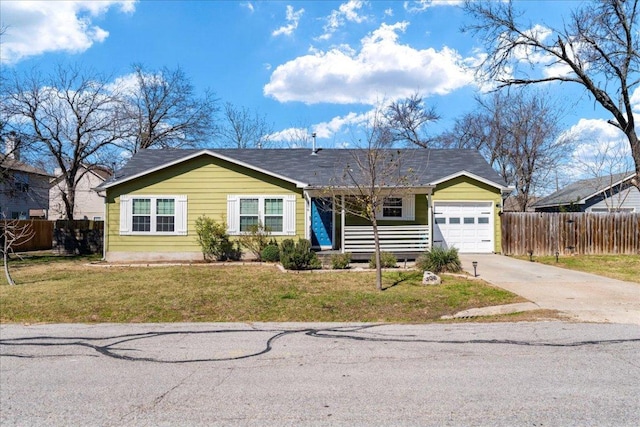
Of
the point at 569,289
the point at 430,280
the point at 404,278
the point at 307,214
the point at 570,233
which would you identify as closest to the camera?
the point at 569,289

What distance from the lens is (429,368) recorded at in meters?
5.32

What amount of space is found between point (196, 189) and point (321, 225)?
5.07 meters

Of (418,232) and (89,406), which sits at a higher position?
(418,232)

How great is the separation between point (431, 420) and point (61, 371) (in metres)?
4.23

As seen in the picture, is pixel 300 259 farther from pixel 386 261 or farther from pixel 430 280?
pixel 430 280

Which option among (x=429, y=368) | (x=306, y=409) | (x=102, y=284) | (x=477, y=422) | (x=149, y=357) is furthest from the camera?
(x=102, y=284)

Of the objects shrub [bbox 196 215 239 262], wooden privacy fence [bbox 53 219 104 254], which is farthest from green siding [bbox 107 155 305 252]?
wooden privacy fence [bbox 53 219 104 254]

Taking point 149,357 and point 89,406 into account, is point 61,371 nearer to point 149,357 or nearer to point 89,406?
point 149,357

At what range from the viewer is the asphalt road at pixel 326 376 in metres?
4.02

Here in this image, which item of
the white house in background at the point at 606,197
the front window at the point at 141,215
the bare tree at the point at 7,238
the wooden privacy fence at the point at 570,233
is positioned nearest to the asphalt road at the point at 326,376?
the bare tree at the point at 7,238

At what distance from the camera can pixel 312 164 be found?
20.2 meters

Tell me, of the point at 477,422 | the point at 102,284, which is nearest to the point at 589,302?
the point at 477,422

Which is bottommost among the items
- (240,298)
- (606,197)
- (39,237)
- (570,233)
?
(240,298)

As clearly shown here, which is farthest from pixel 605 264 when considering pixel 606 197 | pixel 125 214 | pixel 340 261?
pixel 125 214
